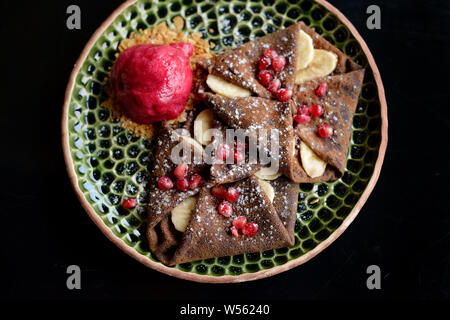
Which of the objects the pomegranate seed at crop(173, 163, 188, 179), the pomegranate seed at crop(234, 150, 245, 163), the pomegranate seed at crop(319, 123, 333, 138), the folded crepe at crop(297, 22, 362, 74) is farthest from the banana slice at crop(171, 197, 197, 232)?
the folded crepe at crop(297, 22, 362, 74)

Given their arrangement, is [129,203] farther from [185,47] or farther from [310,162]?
[310,162]

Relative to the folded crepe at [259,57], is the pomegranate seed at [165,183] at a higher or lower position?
lower

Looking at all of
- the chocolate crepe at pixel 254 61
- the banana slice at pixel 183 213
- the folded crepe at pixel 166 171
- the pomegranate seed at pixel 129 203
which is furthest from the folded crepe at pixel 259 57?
the pomegranate seed at pixel 129 203

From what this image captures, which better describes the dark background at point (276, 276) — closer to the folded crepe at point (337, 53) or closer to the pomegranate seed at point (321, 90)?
the folded crepe at point (337, 53)

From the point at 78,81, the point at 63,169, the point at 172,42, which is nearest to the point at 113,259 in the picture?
the point at 63,169
